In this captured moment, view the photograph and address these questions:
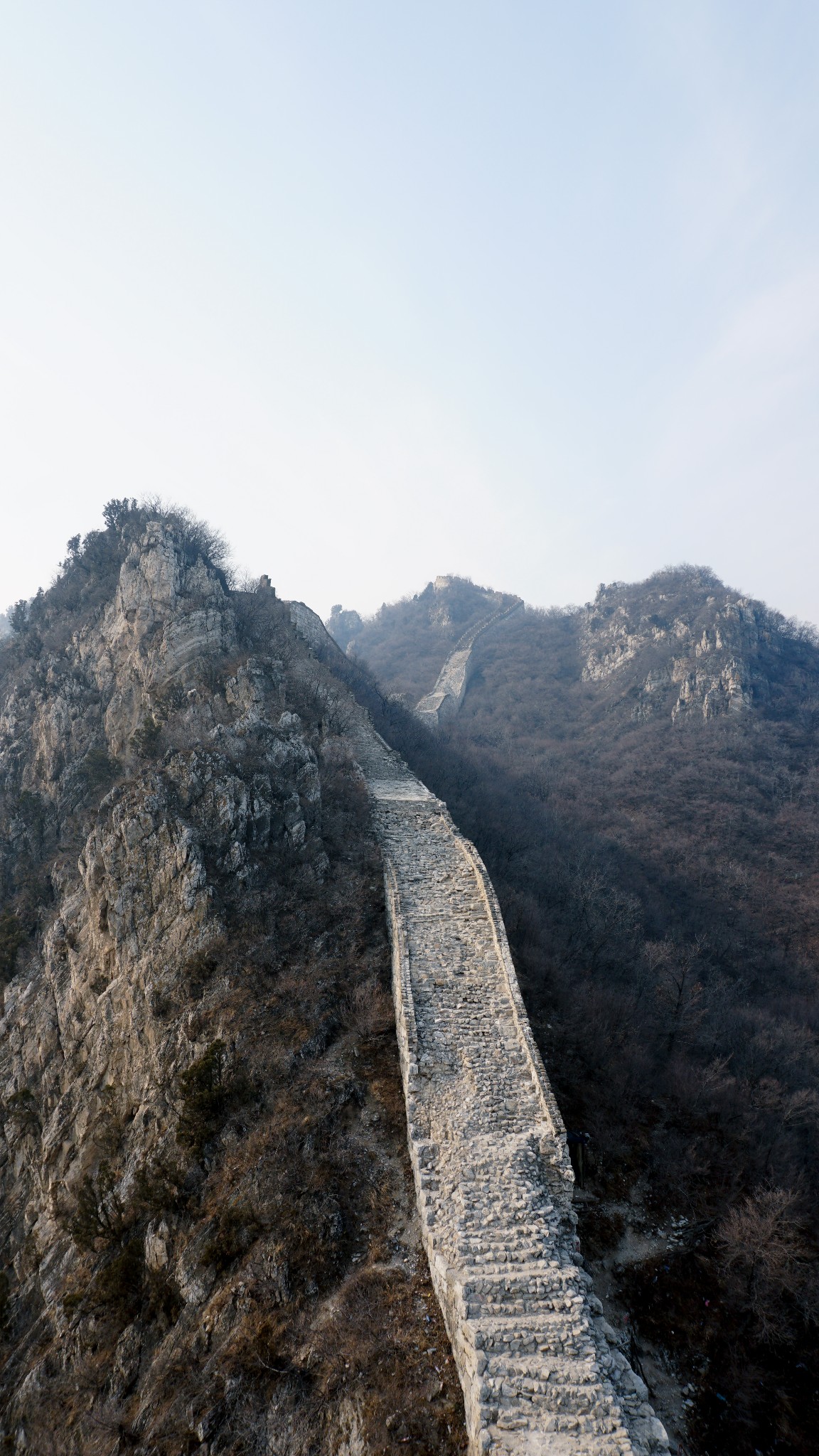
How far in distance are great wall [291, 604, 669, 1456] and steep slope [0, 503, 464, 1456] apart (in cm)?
76

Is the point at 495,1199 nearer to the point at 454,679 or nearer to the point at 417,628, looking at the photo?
the point at 454,679

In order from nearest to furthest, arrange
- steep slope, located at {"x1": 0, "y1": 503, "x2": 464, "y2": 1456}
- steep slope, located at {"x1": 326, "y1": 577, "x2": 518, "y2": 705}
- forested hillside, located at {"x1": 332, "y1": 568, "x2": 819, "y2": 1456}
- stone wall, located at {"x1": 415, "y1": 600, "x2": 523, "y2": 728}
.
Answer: steep slope, located at {"x1": 0, "y1": 503, "x2": 464, "y2": 1456}, forested hillside, located at {"x1": 332, "y1": 568, "x2": 819, "y2": 1456}, stone wall, located at {"x1": 415, "y1": 600, "x2": 523, "y2": 728}, steep slope, located at {"x1": 326, "y1": 577, "x2": 518, "y2": 705}

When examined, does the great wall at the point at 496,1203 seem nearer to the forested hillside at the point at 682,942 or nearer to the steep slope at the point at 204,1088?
the steep slope at the point at 204,1088

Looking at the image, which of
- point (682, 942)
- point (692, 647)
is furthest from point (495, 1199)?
point (692, 647)

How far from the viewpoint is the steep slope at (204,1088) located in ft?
31.7

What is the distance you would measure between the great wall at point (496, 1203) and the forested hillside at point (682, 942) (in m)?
2.39

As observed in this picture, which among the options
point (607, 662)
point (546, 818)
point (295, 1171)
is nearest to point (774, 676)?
point (607, 662)

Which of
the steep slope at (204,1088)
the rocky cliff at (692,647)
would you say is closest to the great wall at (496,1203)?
the steep slope at (204,1088)

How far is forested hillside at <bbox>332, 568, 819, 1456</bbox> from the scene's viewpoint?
11.5 m

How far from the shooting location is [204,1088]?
46.5ft

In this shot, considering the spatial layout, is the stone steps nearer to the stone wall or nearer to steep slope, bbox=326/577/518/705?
the stone wall

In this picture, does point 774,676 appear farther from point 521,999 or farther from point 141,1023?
point 141,1023

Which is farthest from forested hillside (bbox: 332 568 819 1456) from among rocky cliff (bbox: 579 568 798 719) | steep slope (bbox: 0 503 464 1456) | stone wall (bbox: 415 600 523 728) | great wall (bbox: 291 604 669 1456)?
steep slope (bbox: 0 503 464 1456)

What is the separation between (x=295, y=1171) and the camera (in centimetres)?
1205
